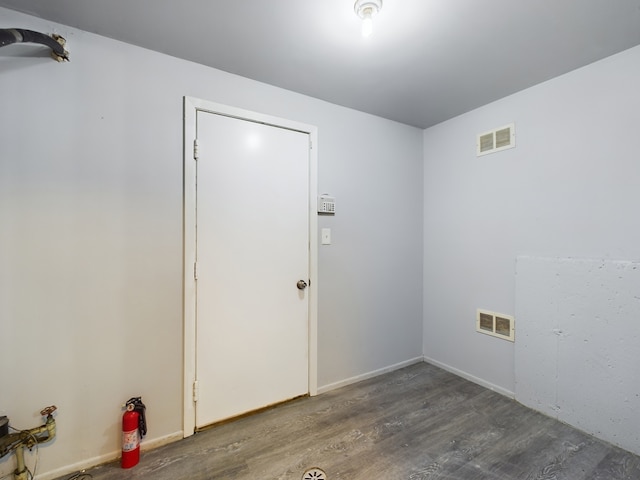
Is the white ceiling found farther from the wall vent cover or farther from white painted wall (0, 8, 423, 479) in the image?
the wall vent cover

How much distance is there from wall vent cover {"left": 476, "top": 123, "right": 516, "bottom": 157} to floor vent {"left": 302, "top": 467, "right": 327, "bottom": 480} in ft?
8.73

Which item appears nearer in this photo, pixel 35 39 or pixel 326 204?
pixel 35 39

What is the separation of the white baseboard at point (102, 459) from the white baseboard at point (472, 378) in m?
2.34

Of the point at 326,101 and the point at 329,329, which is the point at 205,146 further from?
the point at 329,329

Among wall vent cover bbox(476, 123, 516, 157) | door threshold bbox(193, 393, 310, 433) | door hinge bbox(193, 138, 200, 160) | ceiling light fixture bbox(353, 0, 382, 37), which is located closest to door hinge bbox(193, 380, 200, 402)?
door threshold bbox(193, 393, 310, 433)

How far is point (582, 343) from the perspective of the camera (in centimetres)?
190

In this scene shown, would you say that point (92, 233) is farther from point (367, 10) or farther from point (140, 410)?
point (367, 10)

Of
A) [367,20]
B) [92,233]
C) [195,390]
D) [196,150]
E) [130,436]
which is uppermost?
[367,20]

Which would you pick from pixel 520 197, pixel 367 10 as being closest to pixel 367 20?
pixel 367 10

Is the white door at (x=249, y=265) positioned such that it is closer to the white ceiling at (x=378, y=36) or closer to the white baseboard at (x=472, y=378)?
the white ceiling at (x=378, y=36)

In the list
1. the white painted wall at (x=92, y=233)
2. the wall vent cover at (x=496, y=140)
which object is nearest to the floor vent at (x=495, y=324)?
the wall vent cover at (x=496, y=140)

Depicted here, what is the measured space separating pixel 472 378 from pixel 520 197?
164cm

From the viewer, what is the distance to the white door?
1.90 meters

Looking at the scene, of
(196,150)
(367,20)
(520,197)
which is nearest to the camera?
(367,20)
